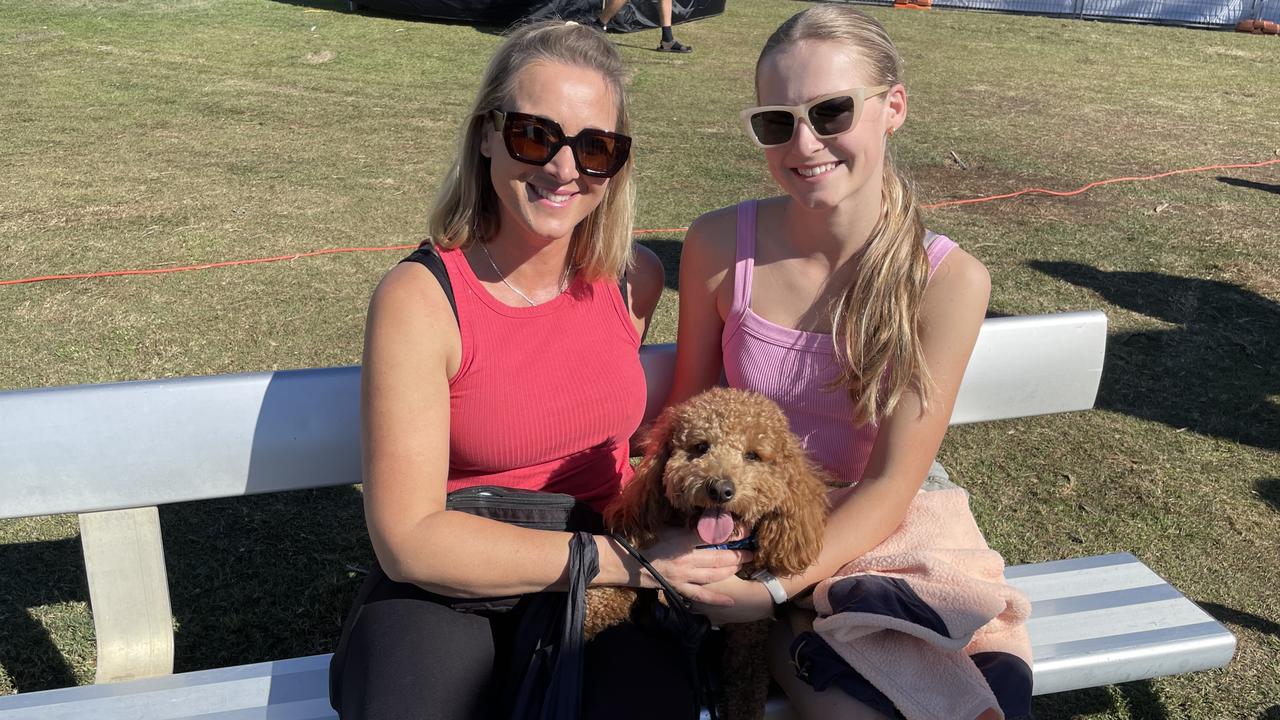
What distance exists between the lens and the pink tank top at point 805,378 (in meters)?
2.65

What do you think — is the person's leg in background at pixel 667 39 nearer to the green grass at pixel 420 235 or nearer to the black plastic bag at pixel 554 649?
the green grass at pixel 420 235

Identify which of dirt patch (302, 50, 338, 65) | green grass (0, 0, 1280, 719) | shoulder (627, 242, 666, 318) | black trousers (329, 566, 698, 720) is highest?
shoulder (627, 242, 666, 318)

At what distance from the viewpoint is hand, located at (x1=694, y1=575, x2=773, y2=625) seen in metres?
2.41

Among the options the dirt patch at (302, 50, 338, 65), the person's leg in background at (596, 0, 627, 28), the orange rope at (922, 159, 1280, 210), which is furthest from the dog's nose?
the person's leg in background at (596, 0, 627, 28)

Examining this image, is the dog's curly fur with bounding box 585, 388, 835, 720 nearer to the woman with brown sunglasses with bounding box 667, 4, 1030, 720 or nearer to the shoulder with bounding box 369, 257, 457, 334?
the woman with brown sunglasses with bounding box 667, 4, 1030, 720

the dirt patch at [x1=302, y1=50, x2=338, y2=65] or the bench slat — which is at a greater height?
the bench slat

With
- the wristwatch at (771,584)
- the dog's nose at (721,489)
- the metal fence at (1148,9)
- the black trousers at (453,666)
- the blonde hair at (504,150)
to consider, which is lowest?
the metal fence at (1148,9)

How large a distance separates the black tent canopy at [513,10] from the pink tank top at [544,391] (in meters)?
13.3

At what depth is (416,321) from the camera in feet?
7.51

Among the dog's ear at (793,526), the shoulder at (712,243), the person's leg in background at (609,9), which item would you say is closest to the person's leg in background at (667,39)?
the person's leg in background at (609,9)

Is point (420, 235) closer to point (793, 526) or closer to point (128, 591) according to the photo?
point (128, 591)

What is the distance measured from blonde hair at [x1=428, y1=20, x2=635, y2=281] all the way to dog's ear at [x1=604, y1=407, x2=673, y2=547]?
54 cm

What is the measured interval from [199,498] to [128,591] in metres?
0.30

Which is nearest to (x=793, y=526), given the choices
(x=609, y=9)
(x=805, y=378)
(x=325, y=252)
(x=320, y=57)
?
(x=805, y=378)
